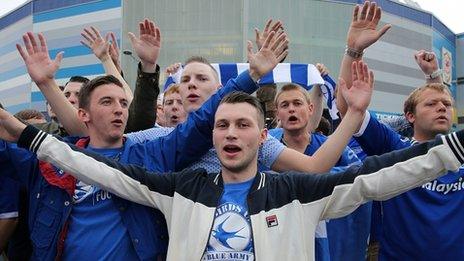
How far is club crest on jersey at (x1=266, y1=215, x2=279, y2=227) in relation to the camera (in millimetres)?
2600

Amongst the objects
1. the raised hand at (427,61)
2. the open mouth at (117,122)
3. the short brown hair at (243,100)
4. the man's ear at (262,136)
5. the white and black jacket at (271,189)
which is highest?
the raised hand at (427,61)

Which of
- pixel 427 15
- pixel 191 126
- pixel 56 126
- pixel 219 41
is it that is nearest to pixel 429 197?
pixel 191 126

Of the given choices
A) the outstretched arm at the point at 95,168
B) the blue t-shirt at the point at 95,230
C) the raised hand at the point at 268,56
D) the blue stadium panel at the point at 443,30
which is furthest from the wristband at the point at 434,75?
the blue stadium panel at the point at 443,30

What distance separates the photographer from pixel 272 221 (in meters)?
2.61

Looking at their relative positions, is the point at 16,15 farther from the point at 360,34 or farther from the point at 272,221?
the point at 272,221

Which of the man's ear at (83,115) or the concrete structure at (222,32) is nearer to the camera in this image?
the man's ear at (83,115)

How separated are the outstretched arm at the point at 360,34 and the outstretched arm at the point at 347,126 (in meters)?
0.41

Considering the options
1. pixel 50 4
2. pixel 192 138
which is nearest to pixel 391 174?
pixel 192 138

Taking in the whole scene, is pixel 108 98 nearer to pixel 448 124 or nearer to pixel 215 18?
pixel 448 124

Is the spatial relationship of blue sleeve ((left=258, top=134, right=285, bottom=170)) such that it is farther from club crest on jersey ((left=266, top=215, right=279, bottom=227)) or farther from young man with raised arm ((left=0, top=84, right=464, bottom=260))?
club crest on jersey ((left=266, top=215, right=279, bottom=227))

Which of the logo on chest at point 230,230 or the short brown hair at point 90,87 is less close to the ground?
the short brown hair at point 90,87

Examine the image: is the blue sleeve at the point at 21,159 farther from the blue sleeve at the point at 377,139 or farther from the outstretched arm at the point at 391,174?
the blue sleeve at the point at 377,139

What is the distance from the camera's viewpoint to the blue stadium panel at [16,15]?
152 ft

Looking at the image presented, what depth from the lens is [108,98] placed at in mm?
3182
